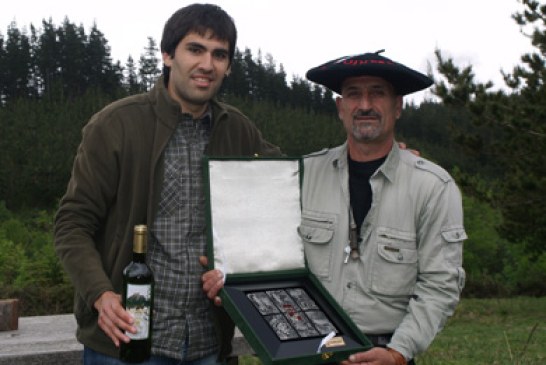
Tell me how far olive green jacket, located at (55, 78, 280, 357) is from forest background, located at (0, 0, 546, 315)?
39.9ft

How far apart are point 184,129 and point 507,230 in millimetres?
19087

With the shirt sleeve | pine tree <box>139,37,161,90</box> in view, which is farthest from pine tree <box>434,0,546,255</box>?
pine tree <box>139,37,161,90</box>

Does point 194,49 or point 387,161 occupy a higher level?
point 194,49

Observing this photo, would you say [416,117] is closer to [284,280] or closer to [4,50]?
[4,50]

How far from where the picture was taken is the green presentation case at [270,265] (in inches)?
127

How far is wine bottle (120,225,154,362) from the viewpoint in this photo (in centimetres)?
323

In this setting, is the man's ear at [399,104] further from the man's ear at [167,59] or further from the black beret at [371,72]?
the man's ear at [167,59]

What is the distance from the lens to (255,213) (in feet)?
12.1

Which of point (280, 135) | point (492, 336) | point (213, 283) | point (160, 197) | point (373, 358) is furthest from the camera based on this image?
point (280, 135)

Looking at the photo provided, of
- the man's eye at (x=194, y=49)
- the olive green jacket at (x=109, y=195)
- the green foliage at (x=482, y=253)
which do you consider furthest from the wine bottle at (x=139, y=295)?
the green foliage at (x=482, y=253)

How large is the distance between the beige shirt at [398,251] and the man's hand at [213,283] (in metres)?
0.62

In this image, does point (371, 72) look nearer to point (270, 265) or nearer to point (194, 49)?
point (194, 49)

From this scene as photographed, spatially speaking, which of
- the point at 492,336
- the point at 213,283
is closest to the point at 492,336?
the point at 492,336

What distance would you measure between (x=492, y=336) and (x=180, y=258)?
14738 millimetres
